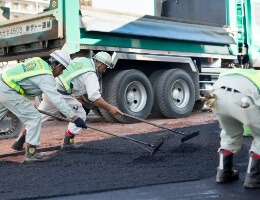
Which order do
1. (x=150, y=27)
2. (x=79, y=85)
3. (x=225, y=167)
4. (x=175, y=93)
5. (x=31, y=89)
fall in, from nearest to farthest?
(x=225, y=167), (x=31, y=89), (x=79, y=85), (x=150, y=27), (x=175, y=93)

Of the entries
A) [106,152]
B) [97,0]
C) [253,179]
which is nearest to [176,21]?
[97,0]

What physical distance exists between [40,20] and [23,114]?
3.10 meters

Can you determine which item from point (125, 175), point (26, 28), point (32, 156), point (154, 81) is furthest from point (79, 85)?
point (154, 81)

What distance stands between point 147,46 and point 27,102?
415cm

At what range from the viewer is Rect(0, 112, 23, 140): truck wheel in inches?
278

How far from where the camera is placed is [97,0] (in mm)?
8805

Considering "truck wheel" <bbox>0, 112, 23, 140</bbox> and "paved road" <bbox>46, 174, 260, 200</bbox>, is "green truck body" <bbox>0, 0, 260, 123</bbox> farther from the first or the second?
"paved road" <bbox>46, 174, 260, 200</bbox>

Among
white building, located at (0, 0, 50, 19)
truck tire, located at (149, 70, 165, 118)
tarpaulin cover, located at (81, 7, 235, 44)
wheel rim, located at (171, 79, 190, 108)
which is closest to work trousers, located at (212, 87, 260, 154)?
tarpaulin cover, located at (81, 7, 235, 44)

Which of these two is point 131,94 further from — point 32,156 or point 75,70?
point 32,156

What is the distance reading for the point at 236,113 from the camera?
368 centimetres

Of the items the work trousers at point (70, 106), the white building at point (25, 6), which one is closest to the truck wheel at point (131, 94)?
the work trousers at point (70, 106)

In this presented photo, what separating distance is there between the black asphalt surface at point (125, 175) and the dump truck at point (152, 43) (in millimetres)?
2449

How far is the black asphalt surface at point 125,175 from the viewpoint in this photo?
365 cm

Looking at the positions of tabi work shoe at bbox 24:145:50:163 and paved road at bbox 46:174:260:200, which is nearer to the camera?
paved road at bbox 46:174:260:200
